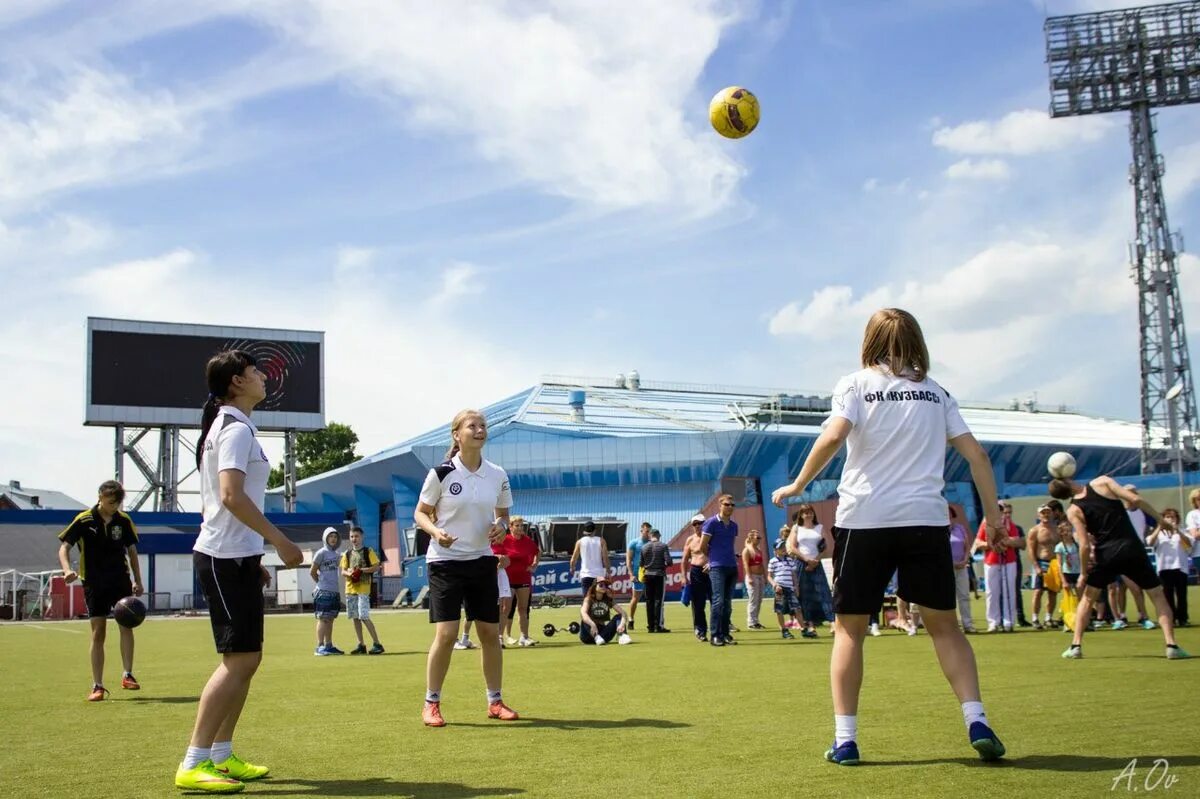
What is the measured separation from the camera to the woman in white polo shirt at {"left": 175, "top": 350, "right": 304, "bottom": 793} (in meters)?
5.44

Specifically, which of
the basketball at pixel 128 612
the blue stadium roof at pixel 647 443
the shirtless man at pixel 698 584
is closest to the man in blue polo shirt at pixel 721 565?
the shirtless man at pixel 698 584

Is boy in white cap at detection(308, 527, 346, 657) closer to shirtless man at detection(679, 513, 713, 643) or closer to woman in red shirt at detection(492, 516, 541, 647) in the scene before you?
woman in red shirt at detection(492, 516, 541, 647)

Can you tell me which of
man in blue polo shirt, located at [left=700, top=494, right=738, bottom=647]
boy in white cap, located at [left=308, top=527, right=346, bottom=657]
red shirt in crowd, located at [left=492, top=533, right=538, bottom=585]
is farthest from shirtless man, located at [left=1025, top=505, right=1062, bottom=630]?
boy in white cap, located at [left=308, top=527, right=346, bottom=657]

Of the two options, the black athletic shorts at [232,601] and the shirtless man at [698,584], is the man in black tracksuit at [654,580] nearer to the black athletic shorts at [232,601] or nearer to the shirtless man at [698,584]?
the shirtless man at [698,584]

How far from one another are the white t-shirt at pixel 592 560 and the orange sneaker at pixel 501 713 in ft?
38.7

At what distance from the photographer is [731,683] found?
9.98 meters

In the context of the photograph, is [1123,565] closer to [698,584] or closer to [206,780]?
[698,584]

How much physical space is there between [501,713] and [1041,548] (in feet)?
42.8

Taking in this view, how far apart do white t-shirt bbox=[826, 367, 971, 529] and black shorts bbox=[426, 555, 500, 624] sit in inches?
111

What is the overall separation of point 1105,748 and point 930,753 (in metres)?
0.84

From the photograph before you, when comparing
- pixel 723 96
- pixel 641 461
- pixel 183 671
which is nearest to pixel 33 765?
pixel 183 671

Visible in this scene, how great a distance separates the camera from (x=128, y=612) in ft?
32.8

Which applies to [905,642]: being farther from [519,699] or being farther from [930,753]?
[930,753]

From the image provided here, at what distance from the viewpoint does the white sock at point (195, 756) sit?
5379 mm
